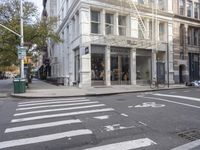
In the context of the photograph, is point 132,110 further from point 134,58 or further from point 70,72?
point 70,72

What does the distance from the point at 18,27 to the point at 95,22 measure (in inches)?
296

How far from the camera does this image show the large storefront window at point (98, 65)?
25641mm

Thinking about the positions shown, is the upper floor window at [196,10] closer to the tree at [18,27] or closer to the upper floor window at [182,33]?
the upper floor window at [182,33]

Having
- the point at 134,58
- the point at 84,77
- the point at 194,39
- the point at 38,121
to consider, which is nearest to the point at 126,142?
the point at 38,121

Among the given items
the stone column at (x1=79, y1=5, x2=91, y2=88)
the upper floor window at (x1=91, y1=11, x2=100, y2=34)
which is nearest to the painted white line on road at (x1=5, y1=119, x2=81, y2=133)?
the stone column at (x1=79, y1=5, x2=91, y2=88)

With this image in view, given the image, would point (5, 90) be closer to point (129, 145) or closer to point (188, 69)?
point (129, 145)

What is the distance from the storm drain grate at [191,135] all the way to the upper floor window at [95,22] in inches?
755

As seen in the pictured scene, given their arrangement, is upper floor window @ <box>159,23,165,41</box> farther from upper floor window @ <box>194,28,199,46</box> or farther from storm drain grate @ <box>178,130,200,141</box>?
storm drain grate @ <box>178,130,200,141</box>

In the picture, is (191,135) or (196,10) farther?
(196,10)

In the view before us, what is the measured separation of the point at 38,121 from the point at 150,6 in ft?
79.1

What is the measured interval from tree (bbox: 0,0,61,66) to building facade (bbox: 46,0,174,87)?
3.18m

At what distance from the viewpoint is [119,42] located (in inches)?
1053

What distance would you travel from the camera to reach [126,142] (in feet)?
22.1

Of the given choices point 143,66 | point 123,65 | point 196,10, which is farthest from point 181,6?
point 123,65
